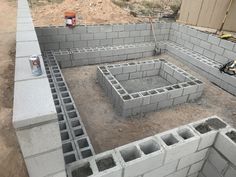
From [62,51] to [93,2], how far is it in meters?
6.80

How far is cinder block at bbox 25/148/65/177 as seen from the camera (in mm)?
1511

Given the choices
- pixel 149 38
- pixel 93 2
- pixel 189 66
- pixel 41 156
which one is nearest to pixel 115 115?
pixel 41 156

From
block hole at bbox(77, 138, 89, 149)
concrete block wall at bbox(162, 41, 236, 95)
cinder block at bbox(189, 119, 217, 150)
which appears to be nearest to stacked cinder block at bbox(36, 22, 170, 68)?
concrete block wall at bbox(162, 41, 236, 95)

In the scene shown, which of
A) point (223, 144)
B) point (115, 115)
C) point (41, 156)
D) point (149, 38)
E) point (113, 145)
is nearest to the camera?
point (41, 156)

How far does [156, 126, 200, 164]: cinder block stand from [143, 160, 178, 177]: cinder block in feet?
0.30

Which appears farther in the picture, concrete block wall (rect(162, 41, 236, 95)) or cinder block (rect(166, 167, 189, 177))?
concrete block wall (rect(162, 41, 236, 95))

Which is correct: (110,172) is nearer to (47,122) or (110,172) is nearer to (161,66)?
(47,122)

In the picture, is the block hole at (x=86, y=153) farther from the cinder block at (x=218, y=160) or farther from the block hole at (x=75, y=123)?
the cinder block at (x=218, y=160)

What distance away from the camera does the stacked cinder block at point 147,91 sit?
4.04 m

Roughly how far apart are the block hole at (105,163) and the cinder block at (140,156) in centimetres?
9

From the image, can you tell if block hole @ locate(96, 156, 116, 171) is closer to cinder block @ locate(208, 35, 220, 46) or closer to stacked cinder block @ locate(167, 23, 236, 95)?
stacked cinder block @ locate(167, 23, 236, 95)

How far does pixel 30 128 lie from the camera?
1.36 meters

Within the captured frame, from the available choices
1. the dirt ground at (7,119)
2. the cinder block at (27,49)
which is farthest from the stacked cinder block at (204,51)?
the dirt ground at (7,119)

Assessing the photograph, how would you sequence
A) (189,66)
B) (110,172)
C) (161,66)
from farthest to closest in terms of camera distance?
(189,66), (161,66), (110,172)
